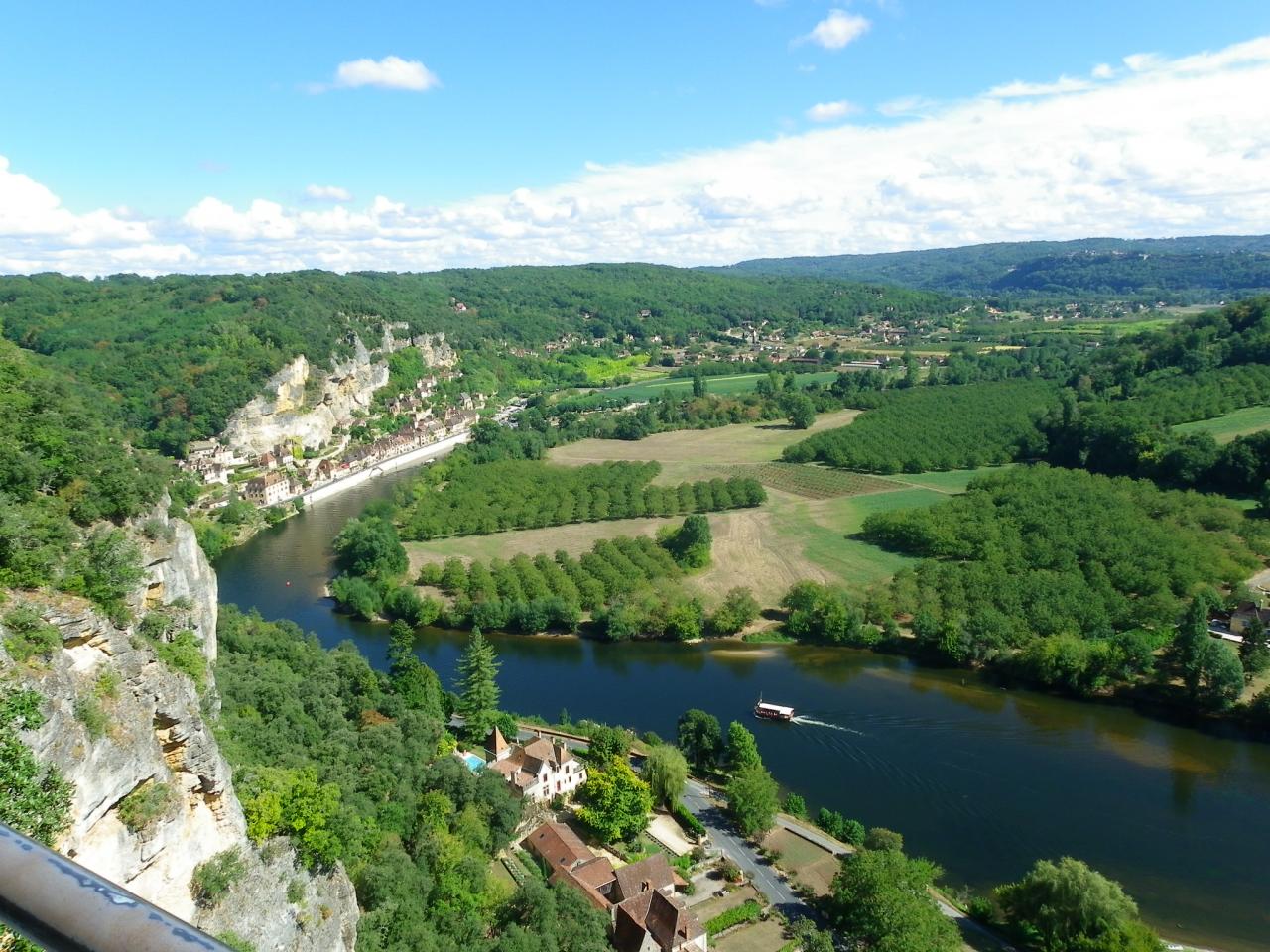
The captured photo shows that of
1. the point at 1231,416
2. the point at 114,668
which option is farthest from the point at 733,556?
the point at 1231,416

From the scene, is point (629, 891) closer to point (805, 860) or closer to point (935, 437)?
point (805, 860)

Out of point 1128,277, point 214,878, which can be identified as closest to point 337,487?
point 214,878

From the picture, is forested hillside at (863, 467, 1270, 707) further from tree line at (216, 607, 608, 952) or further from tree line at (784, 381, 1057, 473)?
tree line at (216, 607, 608, 952)

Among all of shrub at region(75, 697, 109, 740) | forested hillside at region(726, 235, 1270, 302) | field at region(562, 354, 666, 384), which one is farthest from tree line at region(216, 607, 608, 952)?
forested hillside at region(726, 235, 1270, 302)

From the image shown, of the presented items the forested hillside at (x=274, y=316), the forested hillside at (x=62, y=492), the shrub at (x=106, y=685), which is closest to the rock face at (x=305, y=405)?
the forested hillside at (x=274, y=316)

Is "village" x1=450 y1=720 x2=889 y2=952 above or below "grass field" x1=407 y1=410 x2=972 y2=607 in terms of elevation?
below

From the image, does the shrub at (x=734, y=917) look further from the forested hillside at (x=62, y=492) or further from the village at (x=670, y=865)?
the forested hillside at (x=62, y=492)

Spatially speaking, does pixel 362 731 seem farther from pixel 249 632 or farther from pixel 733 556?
pixel 733 556

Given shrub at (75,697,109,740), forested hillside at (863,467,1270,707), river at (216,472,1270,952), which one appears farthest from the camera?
forested hillside at (863,467,1270,707)
